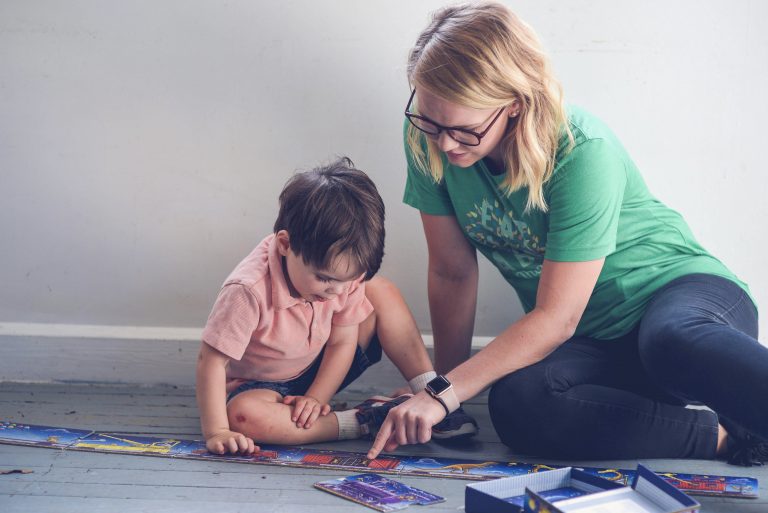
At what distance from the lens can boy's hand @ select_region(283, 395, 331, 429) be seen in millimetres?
1509

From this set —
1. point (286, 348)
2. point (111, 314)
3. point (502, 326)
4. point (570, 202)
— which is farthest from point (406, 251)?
point (111, 314)

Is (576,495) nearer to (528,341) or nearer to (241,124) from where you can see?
(528,341)

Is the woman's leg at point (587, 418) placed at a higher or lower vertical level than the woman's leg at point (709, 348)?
lower

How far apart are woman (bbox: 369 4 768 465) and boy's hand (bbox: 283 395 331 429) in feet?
0.57

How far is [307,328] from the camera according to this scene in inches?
61.4

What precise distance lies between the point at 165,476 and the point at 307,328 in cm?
38

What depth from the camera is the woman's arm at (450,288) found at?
1635 millimetres

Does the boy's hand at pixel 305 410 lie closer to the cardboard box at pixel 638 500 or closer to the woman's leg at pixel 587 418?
the woman's leg at pixel 587 418

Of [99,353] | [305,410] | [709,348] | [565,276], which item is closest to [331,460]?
[305,410]

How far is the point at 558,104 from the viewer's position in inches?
52.9

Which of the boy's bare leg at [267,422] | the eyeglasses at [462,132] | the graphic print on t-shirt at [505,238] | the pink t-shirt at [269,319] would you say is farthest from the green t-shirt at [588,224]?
the boy's bare leg at [267,422]

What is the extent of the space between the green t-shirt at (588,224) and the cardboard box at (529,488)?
359 mm

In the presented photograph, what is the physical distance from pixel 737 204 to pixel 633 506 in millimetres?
923

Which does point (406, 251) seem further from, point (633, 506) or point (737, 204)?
point (633, 506)
